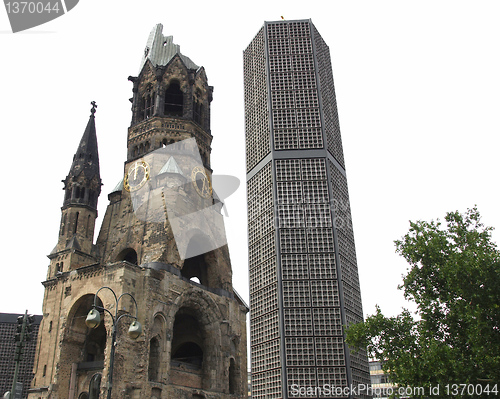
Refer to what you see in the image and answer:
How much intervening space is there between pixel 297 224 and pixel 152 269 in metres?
11.3

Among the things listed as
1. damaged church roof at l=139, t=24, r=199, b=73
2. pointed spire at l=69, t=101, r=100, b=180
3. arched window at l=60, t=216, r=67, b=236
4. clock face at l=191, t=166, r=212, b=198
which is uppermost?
damaged church roof at l=139, t=24, r=199, b=73

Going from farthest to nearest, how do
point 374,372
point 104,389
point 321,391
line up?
point 374,372
point 104,389
point 321,391

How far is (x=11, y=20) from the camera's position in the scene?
19.8m

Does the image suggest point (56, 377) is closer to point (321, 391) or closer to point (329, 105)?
point (321, 391)

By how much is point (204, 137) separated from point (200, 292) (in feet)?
50.8

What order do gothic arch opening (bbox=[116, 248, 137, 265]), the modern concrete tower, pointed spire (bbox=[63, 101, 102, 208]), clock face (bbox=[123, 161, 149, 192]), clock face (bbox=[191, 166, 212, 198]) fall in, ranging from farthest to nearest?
clock face (bbox=[191, 166, 212, 198]) < clock face (bbox=[123, 161, 149, 192]) < pointed spire (bbox=[63, 101, 102, 208]) < gothic arch opening (bbox=[116, 248, 137, 265]) < the modern concrete tower

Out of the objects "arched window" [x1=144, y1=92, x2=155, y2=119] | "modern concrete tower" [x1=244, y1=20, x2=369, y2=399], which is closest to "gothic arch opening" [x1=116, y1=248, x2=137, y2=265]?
"arched window" [x1=144, y1=92, x2=155, y2=119]

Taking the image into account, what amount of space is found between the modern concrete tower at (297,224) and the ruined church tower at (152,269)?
8.06 metres

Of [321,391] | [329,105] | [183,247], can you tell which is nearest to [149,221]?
[183,247]

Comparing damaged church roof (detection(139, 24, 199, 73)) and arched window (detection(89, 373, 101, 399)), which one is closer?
arched window (detection(89, 373, 101, 399))

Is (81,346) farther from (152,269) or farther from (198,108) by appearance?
(198,108)

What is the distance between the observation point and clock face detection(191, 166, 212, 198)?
4022 centimetres

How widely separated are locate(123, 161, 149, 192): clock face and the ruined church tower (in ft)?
0.38

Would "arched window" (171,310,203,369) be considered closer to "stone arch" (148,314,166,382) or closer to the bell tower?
"stone arch" (148,314,166,382)
